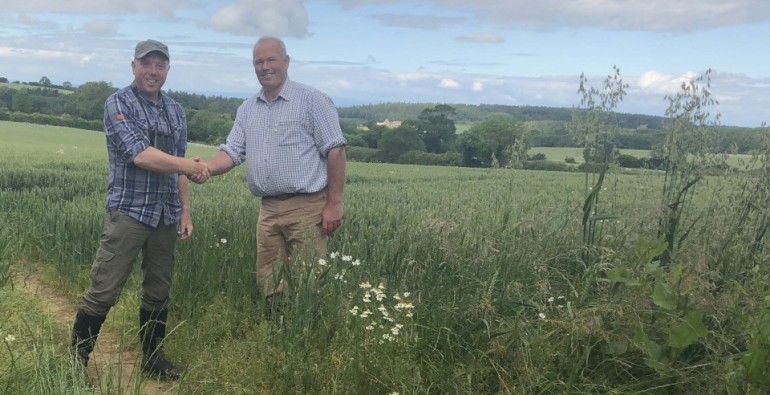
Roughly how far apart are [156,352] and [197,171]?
1.20 meters

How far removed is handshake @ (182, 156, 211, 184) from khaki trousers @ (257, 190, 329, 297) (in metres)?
0.63

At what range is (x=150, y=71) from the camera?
3576 mm

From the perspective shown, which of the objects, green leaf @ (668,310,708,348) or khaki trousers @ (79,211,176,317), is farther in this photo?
khaki trousers @ (79,211,176,317)

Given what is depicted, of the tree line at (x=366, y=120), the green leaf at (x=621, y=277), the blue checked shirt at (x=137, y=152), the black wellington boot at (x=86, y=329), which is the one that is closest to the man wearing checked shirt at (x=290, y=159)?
the blue checked shirt at (x=137, y=152)

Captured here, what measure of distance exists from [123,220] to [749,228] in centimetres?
397

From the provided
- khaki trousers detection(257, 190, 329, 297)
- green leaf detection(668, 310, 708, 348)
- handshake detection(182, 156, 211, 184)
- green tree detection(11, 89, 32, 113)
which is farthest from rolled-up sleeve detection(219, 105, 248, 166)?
green tree detection(11, 89, 32, 113)

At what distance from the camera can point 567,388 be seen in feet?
8.64

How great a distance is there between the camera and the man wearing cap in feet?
11.5

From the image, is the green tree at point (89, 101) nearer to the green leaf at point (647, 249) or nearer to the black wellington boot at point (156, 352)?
the black wellington boot at point (156, 352)

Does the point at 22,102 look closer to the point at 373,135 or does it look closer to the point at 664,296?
the point at 373,135

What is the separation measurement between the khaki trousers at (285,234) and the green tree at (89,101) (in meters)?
50.1

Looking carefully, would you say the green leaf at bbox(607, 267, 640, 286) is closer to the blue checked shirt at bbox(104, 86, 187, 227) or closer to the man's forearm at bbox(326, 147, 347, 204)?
the man's forearm at bbox(326, 147, 347, 204)

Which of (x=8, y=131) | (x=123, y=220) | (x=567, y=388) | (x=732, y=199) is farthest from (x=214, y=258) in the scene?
(x=8, y=131)

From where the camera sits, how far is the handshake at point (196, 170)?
3.60 metres
